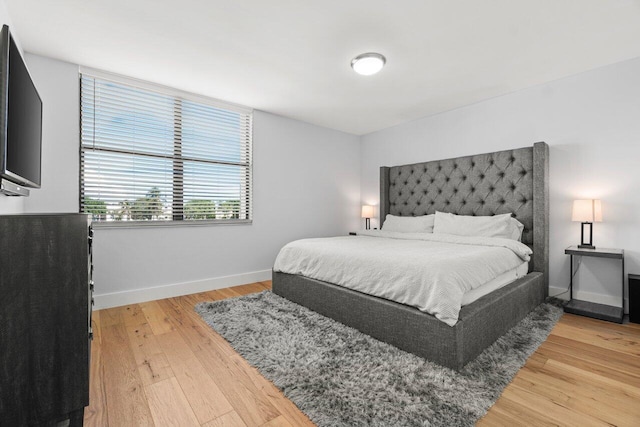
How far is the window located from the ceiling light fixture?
1.64 metres

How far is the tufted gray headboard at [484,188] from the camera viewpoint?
2701mm

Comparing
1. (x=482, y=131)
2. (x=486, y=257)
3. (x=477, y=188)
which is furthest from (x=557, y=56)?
(x=486, y=257)

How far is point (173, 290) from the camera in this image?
9.58 feet

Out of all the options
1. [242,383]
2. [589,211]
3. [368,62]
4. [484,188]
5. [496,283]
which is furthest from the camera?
[484,188]

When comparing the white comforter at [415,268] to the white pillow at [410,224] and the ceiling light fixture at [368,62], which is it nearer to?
the white pillow at [410,224]

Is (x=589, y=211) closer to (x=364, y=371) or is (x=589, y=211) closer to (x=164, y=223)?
(x=364, y=371)

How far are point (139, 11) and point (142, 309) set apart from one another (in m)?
2.30

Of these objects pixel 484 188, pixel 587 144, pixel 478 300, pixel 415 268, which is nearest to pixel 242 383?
pixel 415 268

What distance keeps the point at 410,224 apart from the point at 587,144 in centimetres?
178

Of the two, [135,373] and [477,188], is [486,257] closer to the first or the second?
[477,188]

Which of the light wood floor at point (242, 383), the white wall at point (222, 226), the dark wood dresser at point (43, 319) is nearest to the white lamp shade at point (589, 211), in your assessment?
the light wood floor at point (242, 383)

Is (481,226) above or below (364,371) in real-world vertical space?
above

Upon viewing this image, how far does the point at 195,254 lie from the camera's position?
3086 mm

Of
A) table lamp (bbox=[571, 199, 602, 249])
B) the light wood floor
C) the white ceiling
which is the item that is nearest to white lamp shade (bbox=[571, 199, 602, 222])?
table lamp (bbox=[571, 199, 602, 249])
